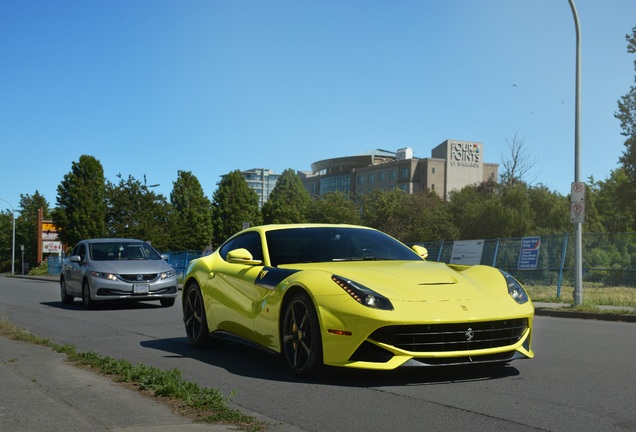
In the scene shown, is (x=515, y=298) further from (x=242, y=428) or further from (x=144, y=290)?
(x=144, y=290)

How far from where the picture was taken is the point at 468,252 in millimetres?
25094

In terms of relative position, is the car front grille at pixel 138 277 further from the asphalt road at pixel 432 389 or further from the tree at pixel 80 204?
the tree at pixel 80 204

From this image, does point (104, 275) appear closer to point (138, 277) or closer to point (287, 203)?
point (138, 277)

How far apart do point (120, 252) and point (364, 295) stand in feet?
41.0

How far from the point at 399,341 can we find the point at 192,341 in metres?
3.75

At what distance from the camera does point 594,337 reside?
10.6 meters

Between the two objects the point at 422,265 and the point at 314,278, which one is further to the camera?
the point at 422,265

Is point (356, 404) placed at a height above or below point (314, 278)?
below

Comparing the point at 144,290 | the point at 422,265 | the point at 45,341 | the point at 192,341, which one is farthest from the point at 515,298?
the point at 144,290

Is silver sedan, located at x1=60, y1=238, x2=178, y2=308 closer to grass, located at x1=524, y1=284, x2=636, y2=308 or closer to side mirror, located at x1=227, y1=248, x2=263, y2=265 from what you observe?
grass, located at x1=524, y1=284, x2=636, y2=308

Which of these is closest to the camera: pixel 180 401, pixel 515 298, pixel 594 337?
pixel 180 401

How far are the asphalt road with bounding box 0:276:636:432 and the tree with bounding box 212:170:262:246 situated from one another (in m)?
91.5

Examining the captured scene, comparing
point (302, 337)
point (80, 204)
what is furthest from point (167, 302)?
point (80, 204)

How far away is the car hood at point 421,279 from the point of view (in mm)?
6316
